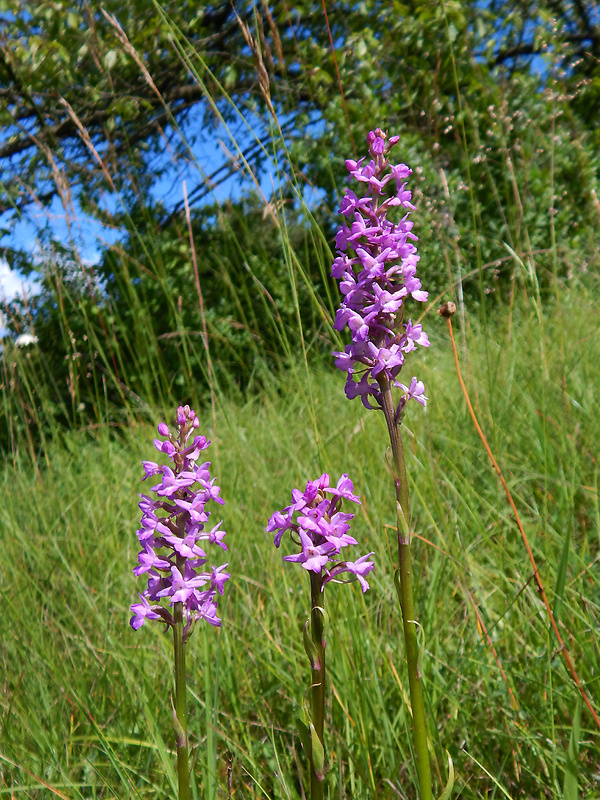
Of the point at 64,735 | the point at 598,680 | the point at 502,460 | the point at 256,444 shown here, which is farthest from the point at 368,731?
the point at 256,444

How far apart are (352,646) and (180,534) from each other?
0.79 metres

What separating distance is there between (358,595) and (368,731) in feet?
1.15

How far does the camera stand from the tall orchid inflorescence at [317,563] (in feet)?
2.53

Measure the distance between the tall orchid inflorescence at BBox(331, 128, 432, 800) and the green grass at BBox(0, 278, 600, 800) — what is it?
265mm

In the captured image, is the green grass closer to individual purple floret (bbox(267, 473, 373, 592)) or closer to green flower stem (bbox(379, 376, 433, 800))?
green flower stem (bbox(379, 376, 433, 800))

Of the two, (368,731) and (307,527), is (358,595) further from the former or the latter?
(307,527)

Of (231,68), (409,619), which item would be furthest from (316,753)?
(231,68)

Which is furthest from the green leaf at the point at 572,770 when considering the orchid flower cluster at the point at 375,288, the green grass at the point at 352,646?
the orchid flower cluster at the point at 375,288

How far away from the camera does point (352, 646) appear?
4.84 feet

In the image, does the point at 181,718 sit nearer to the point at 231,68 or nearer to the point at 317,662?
the point at 317,662

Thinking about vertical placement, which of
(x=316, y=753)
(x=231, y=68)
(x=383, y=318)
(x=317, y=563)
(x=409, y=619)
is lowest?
(x=316, y=753)

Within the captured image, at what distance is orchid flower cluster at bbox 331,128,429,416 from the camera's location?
85 centimetres

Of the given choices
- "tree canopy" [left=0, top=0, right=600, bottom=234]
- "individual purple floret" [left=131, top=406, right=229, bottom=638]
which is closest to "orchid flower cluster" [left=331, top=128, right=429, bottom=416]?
"individual purple floret" [left=131, top=406, right=229, bottom=638]

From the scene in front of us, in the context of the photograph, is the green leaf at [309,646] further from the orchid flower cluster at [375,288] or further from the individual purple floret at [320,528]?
the orchid flower cluster at [375,288]
